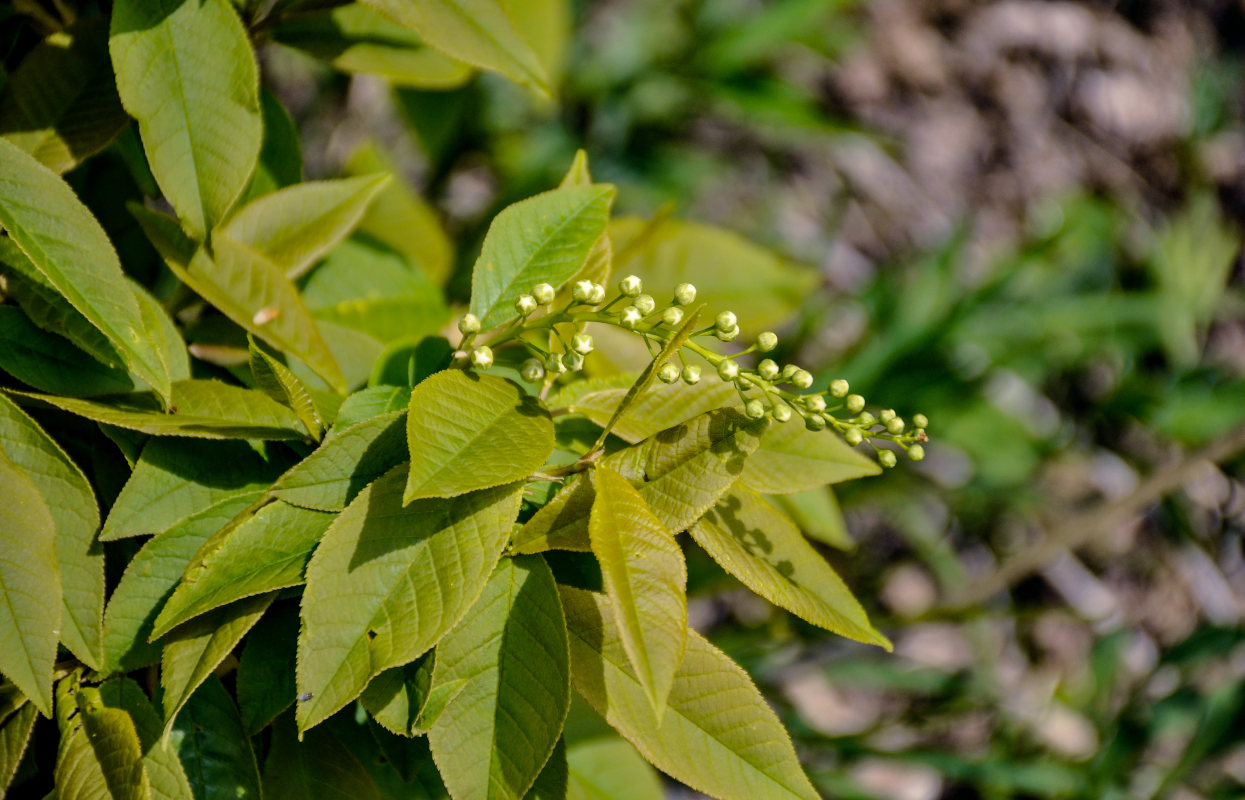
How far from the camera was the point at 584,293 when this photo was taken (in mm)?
459

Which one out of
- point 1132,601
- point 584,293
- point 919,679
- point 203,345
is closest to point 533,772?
point 584,293

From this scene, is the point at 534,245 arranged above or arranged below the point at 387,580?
above

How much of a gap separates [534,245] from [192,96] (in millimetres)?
209

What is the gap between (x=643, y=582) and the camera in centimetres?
39

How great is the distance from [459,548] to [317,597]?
0.07m

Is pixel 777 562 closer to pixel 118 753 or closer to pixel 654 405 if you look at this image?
pixel 654 405

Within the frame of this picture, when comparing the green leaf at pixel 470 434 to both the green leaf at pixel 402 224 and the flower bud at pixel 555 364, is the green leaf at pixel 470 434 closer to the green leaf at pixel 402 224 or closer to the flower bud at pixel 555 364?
the flower bud at pixel 555 364

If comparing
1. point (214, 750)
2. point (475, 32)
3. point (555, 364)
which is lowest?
point (214, 750)

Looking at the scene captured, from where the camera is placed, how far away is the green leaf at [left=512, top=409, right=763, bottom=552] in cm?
43

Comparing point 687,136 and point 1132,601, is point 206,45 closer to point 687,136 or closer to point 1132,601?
point 687,136

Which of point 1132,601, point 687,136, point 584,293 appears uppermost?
point 584,293

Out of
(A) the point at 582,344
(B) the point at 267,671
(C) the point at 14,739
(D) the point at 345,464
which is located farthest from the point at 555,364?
(C) the point at 14,739

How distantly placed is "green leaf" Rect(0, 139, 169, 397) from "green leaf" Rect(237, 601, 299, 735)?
0.15 metres

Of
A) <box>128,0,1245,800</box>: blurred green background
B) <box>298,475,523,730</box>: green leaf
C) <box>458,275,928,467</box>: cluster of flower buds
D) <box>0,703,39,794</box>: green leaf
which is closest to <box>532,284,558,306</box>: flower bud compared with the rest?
<box>458,275,928,467</box>: cluster of flower buds
